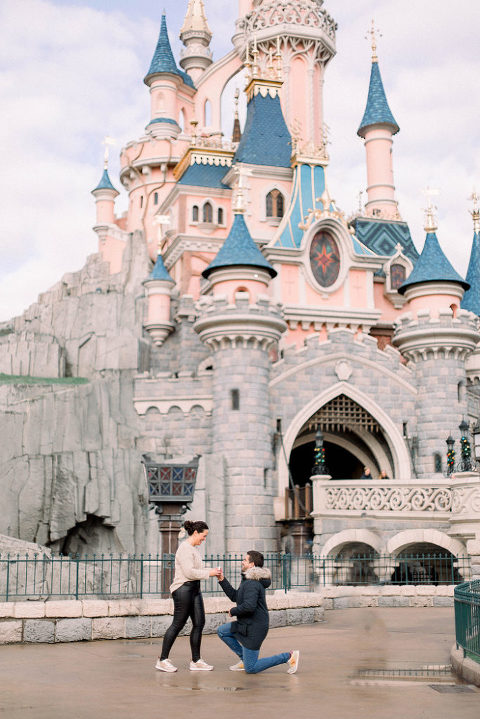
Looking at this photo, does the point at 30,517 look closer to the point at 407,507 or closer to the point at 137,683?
the point at 407,507

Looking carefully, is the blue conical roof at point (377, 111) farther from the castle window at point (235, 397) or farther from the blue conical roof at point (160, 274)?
the castle window at point (235, 397)

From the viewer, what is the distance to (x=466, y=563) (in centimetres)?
2023

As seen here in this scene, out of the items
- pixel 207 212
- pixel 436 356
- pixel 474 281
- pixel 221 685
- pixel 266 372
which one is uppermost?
pixel 207 212

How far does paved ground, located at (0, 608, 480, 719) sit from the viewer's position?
6.61 meters

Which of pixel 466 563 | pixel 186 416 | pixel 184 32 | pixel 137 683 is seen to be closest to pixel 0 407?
pixel 186 416

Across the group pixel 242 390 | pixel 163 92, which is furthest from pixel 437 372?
pixel 163 92

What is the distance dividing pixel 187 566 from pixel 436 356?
67.4 feet

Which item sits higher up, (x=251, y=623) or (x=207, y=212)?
(x=207, y=212)

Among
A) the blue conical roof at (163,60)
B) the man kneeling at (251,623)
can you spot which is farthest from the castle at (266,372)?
the man kneeling at (251,623)

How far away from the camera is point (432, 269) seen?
2870 centimetres

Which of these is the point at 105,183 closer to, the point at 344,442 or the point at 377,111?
the point at 377,111

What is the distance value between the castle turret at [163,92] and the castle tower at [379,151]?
9329 millimetres

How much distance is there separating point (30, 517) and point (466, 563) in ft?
39.1

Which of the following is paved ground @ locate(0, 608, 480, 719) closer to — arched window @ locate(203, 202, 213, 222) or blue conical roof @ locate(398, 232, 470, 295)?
blue conical roof @ locate(398, 232, 470, 295)
